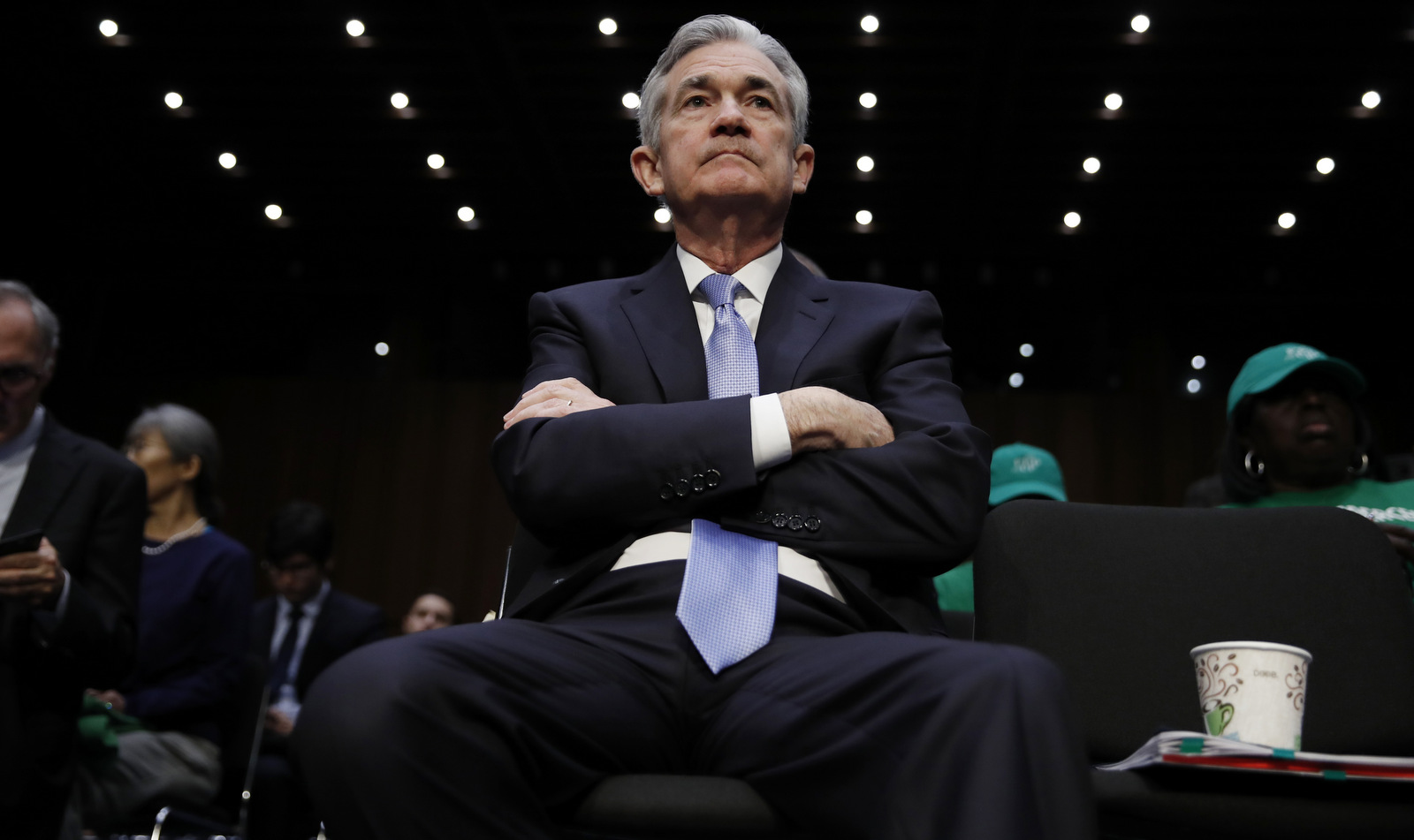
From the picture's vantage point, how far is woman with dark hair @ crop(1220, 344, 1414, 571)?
2514 millimetres

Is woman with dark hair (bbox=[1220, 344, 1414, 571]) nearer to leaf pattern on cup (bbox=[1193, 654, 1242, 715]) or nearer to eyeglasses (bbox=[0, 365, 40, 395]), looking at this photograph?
leaf pattern on cup (bbox=[1193, 654, 1242, 715])

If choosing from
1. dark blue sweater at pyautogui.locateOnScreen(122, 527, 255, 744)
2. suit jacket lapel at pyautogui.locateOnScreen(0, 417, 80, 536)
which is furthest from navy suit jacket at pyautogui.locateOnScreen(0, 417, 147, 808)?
dark blue sweater at pyautogui.locateOnScreen(122, 527, 255, 744)

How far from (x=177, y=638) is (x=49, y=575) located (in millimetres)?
1199

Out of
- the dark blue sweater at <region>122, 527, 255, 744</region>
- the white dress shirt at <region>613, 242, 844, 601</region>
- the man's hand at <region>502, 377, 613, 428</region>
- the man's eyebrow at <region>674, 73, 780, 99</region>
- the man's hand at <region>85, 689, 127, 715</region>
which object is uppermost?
the man's eyebrow at <region>674, 73, 780, 99</region>

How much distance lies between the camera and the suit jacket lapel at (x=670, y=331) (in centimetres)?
151

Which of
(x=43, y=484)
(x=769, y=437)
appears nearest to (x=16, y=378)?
(x=43, y=484)

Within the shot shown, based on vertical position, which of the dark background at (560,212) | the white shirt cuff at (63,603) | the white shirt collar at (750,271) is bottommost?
the white shirt cuff at (63,603)

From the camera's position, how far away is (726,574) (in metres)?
1.27

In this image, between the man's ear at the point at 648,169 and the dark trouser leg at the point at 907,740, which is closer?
the dark trouser leg at the point at 907,740

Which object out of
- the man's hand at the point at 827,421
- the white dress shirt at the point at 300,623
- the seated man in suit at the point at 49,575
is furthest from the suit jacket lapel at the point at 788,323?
the white dress shirt at the point at 300,623

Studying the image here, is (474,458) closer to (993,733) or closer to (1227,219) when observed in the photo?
(1227,219)

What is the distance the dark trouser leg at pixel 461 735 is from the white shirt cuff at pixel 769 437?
307mm

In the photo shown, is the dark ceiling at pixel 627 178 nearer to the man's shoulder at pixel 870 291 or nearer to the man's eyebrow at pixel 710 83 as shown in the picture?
the man's eyebrow at pixel 710 83

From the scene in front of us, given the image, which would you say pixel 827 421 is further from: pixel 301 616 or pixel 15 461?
pixel 301 616
